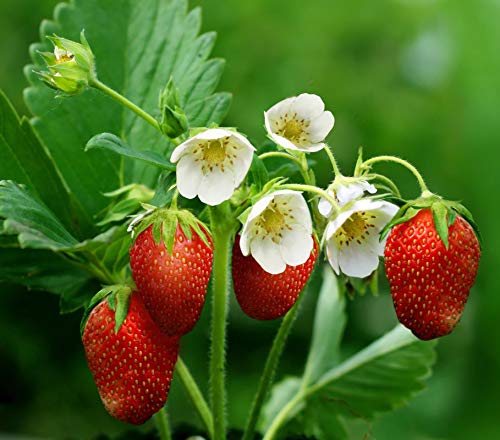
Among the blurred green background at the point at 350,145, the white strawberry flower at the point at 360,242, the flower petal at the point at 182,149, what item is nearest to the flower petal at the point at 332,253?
the white strawberry flower at the point at 360,242

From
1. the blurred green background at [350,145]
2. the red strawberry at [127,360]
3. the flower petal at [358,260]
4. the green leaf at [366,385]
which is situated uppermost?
the flower petal at [358,260]

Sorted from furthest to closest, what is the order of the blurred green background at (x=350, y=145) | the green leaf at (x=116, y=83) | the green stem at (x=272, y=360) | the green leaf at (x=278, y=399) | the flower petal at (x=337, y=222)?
the blurred green background at (x=350, y=145), the green leaf at (x=278, y=399), the green leaf at (x=116, y=83), the green stem at (x=272, y=360), the flower petal at (x=337, y=222)

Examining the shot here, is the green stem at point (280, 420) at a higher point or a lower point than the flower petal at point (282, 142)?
lower

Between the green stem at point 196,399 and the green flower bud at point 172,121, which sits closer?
the green flower bud at point 172,121

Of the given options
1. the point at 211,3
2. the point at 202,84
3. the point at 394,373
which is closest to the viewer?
the point at 202,84

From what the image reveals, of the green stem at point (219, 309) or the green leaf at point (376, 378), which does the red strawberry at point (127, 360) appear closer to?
the green stem at point (219, 309)

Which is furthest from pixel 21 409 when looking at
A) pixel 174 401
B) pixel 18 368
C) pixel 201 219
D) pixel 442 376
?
pixel 201 219

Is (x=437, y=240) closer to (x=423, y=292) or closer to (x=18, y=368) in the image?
(x=423, y=292)
